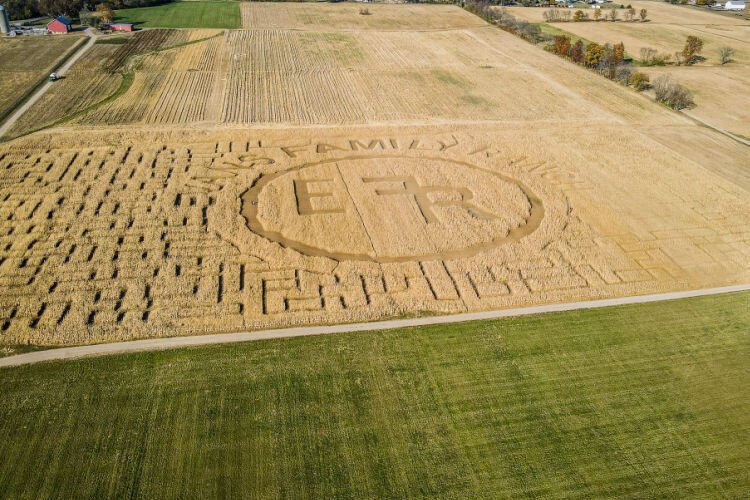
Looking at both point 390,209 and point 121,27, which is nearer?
point 390,209

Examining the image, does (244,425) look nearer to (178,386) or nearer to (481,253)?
(178,386)

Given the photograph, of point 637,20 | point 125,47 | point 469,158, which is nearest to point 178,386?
point 469,158

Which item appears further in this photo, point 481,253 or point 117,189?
point 117,189

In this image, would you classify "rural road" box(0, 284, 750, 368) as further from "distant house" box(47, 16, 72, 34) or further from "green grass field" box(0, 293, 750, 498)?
"distant house" box(47, 16, 72, 34)

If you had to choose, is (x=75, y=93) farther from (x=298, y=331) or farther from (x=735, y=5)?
(x=735, y=5)

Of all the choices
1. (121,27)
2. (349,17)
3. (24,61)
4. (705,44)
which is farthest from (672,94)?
(24,61)

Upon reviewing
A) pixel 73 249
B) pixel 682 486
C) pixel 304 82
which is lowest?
pixel 682 486
